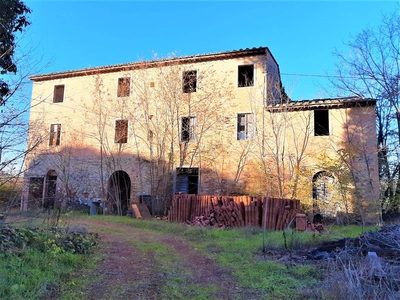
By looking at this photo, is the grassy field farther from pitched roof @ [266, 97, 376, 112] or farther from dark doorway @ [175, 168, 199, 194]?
dark doorway @ [175, 168, 199, 194]

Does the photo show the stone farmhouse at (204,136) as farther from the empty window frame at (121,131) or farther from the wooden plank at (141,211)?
the wooden plank at (141,211)

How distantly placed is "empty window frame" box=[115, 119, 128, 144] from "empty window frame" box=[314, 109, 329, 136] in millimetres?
9525

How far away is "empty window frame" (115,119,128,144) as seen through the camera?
57.5ft

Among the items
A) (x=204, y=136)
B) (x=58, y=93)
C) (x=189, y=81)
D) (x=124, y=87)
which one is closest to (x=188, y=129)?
(x=204, y=136)

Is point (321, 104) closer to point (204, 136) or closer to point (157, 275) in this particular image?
point (204, 136)

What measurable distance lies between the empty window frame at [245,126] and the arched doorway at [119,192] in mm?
6531

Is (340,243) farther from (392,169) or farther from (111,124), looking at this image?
(111,124)

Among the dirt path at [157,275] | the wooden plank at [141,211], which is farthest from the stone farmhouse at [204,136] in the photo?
the dirt path at [157,275]

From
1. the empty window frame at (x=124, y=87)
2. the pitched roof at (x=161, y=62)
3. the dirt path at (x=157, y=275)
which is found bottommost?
the dirt path at (x=157, y=275)

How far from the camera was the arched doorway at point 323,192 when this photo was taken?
13.1m

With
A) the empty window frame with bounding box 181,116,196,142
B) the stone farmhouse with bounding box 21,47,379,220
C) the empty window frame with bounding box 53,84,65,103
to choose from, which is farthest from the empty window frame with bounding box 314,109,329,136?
the empty window frame with bounding box 53,84,65,103

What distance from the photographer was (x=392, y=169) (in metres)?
16.1

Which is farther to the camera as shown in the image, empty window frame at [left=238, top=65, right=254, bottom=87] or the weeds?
empty window frame at [left=238, top=65, right=254, bottom=87]

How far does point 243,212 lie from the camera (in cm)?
1097
